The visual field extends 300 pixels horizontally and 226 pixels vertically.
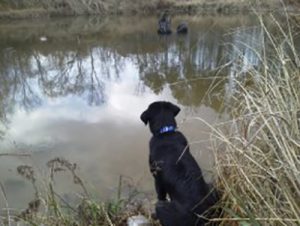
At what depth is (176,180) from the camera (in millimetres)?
3467

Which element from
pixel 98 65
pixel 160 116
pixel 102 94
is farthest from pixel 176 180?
pixel 98 65

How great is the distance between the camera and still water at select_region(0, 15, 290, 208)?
5449mm

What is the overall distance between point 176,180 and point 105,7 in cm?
2663

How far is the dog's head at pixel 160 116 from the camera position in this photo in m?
4.27

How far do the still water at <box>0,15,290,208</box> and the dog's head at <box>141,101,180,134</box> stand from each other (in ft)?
1.27

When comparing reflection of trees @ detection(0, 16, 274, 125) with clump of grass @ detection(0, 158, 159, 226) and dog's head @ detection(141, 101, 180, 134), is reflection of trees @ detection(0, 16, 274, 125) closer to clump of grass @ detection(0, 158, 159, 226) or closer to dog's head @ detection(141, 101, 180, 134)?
dog's head @ detection(141, 101, 180, 134)

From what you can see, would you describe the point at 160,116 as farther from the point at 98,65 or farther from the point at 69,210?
the point at 98,65

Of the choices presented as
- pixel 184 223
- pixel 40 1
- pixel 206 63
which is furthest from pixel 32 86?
pixel 40 1

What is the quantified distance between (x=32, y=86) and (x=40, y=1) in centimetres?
1729

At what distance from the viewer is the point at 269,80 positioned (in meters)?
3.11

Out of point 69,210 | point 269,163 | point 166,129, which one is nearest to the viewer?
point 269,163

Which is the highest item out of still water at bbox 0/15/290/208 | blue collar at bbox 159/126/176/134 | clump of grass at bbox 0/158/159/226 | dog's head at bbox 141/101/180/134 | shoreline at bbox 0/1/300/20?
shoreline at bbox 0/1/300/20

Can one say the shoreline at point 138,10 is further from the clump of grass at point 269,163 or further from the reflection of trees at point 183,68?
the clump of grass at point 269,163

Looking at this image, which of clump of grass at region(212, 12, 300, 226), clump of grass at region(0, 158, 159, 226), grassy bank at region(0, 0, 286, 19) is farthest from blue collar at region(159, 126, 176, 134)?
grassy bank at region(0, 0, 286, 19)
